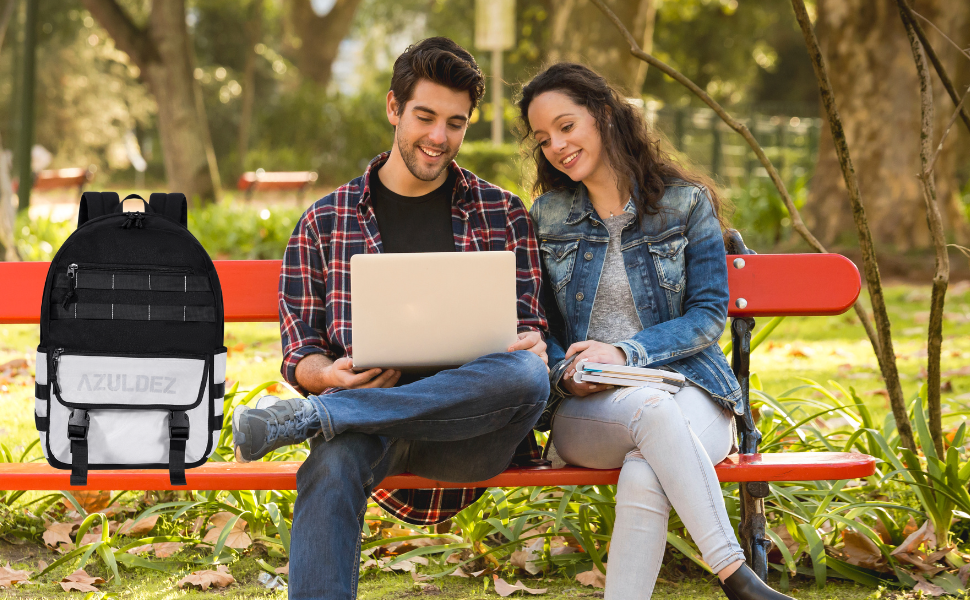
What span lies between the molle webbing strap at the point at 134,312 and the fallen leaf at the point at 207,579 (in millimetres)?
869

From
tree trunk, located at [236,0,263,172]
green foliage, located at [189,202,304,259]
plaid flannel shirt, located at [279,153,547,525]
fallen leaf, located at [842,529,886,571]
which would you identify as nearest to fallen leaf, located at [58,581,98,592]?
plaid flannel shirt, located at [279,153,547,525]

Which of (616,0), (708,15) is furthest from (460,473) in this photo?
(708,15)

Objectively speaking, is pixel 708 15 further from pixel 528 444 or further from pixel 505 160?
pixel 528 444

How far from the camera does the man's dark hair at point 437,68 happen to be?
2744mm

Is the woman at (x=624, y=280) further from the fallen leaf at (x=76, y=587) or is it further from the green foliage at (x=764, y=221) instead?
the green foliage at (x=764, y=221)

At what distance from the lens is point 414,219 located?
286cm

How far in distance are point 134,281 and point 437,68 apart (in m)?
1.07

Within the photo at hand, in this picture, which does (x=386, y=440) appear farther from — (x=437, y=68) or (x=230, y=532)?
(x=437, y=68)

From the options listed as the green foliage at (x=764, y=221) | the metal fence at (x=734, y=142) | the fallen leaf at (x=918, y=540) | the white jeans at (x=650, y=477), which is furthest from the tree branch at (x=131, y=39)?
the fallen leaf at (x=918, y=540)

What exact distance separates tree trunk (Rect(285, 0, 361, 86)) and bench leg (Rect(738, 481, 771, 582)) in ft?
76.0

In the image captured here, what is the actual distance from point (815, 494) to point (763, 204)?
672 cm

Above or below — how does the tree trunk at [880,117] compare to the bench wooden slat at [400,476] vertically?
above

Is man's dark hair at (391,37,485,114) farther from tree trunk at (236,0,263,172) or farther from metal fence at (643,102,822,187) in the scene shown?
tree trunk at (236,0,263,172)

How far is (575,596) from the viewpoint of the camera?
2680 millimetres
